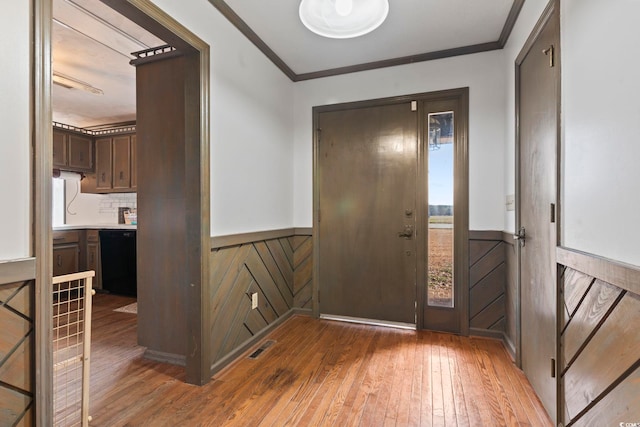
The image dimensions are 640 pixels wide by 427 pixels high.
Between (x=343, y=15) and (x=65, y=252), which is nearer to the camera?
(x=343, y=15)

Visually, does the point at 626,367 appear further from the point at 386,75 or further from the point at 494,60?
the point at 386,75

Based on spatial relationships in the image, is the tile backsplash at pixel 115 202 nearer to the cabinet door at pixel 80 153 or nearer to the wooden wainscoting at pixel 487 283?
the cabinet door at pixel 80 153

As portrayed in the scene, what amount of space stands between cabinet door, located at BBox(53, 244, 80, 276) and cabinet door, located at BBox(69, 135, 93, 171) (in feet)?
4.27

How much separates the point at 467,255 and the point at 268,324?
1920mm

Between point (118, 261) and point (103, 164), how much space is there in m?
1.79

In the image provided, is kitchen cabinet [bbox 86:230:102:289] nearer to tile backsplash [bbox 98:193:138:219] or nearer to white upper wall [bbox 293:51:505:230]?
tile backsplash [bbox 98:193:138:219]

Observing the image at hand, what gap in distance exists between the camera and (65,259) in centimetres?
423

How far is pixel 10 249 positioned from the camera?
1.08m

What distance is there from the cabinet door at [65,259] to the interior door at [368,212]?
3.75 metres

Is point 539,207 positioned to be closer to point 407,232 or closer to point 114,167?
point 407,232

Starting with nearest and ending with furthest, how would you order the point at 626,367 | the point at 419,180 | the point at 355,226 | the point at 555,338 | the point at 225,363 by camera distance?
the point at 626,367, the point at 555,338, the point at 225,363, the point at 419,180, the point at 355,226

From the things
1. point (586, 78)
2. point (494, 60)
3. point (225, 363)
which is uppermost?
point (494, 60)

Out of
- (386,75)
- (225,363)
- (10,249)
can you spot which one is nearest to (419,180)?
(386,75)

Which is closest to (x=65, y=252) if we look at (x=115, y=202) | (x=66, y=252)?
(x=66, y=252)
